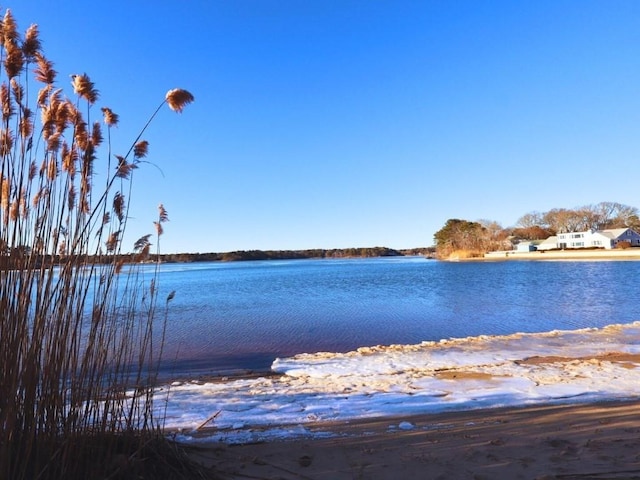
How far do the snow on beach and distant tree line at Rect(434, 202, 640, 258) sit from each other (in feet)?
301

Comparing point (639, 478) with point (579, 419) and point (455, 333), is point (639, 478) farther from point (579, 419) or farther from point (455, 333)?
point (455, 333)

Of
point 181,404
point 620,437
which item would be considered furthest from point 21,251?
point 620,437

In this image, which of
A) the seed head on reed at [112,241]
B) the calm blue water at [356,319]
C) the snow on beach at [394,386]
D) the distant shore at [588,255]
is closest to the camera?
the seed head on reed at [112,241]

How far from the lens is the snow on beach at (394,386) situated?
5.07 m

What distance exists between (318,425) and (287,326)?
10.4 metres

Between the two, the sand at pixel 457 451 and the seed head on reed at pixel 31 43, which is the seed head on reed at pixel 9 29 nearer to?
the seed head on reed at pixel 31 43

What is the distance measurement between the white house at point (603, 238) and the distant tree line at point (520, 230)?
633 inches

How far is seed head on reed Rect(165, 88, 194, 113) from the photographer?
2715 mm

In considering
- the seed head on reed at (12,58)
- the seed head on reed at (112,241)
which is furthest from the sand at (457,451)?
the seed head on reed at (12,58)

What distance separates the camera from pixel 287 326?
15055mm

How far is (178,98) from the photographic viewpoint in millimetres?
2719

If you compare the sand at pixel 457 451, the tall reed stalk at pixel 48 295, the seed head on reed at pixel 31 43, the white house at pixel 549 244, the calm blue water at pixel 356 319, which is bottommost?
the calm blue water at pixel 356 319

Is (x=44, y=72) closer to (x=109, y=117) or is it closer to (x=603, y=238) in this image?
(x=109, y=117)

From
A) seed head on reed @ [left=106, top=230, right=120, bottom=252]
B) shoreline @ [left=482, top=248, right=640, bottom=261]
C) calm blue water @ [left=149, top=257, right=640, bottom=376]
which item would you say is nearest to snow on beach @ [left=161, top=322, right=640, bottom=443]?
seed head on reed @ [left=106, top=230, right=120, bottom=252]
